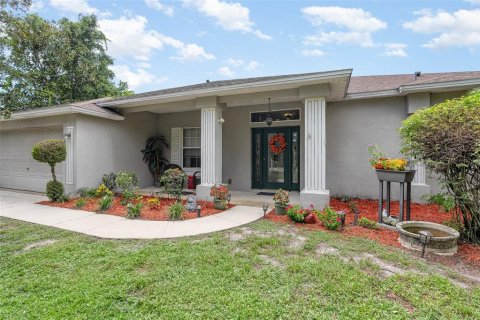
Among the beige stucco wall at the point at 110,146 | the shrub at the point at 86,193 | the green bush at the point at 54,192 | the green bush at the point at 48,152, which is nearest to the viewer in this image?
the green bush at the point at 48,152

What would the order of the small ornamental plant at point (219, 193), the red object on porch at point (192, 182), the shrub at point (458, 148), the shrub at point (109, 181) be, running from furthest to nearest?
the red object on porch at point (192, 182), the shrub at point (109, 181), the small ornamental plant at point (219, 193), the shrub at point (458, 148)

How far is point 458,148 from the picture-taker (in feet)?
11.4

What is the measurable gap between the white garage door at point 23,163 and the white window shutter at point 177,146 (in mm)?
3759

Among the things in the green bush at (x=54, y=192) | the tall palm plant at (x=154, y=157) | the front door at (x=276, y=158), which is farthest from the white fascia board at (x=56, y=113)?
the front door at (x=276, y=158)

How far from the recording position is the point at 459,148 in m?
3.47

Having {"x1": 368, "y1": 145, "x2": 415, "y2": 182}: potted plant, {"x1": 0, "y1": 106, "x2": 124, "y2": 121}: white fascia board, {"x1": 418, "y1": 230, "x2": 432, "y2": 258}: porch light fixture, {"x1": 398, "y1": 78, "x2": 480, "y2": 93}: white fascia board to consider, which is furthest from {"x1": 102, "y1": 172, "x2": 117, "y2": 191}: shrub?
{"x1": 398, "y1": 78, "x2": 480, "y2": 93}: white fascia board

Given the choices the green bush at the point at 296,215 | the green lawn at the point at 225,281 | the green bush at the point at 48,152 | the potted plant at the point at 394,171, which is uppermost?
the green bush at the point at 48,152

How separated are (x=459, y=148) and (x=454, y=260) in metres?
1.61

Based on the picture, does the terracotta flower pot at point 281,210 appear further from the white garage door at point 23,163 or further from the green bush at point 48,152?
the white garage door at point 23,163

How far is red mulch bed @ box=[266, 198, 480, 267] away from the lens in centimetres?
325

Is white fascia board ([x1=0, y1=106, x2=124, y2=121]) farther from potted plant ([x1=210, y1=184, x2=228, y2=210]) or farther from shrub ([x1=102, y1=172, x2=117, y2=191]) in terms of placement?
potted plant ([x1=210, y1=184, x2=228, y2=210])

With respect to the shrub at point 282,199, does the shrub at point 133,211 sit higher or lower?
lower

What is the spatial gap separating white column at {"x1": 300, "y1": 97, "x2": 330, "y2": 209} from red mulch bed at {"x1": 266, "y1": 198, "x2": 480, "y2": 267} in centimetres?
81

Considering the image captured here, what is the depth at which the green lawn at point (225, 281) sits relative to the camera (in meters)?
2.09
